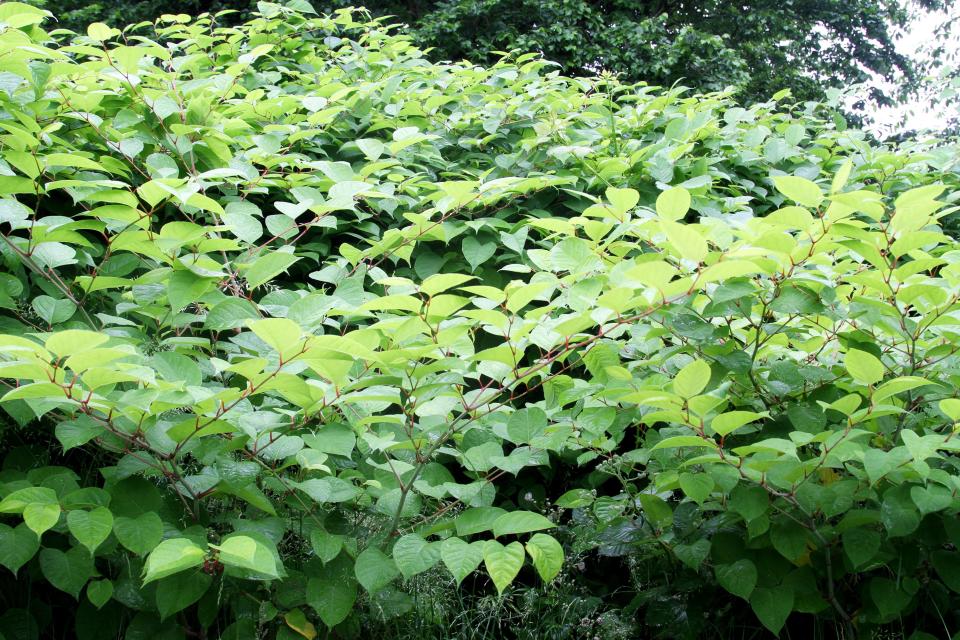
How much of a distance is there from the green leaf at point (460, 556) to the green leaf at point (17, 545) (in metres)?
0.79

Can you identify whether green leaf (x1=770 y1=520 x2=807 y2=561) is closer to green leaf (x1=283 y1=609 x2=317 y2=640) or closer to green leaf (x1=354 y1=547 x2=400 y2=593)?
green leaf (x1=354 y1=547 x2=400 y2=593)

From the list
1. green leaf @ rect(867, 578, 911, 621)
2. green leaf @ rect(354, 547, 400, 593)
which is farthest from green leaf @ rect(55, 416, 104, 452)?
green leaf @ rect(867, 578, 911, 621)

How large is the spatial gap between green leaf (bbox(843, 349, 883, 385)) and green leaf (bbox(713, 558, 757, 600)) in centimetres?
52

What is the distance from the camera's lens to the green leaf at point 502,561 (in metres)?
1.39

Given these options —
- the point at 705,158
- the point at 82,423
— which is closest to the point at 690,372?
the point at 82,423

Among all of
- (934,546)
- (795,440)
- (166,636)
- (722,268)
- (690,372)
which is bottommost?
(166,636)

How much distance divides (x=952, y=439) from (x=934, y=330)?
42 cm

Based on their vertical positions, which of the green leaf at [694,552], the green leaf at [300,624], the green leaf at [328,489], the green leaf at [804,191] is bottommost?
the green leaf at [300,624]

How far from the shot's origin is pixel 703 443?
1573 millimetres

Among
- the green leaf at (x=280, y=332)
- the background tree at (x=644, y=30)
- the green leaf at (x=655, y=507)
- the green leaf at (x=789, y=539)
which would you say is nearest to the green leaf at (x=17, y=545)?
the green leaf at (x=280, y=332)

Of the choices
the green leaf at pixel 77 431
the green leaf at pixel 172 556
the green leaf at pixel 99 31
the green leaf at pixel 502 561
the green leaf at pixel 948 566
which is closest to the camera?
the green leaf at pixel 172 556

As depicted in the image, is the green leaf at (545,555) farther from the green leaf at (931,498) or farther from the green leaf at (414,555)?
the green leaf at (931,498)

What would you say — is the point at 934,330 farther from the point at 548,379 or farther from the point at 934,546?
the point at 548,379

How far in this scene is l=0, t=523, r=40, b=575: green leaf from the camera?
155 centimetres
